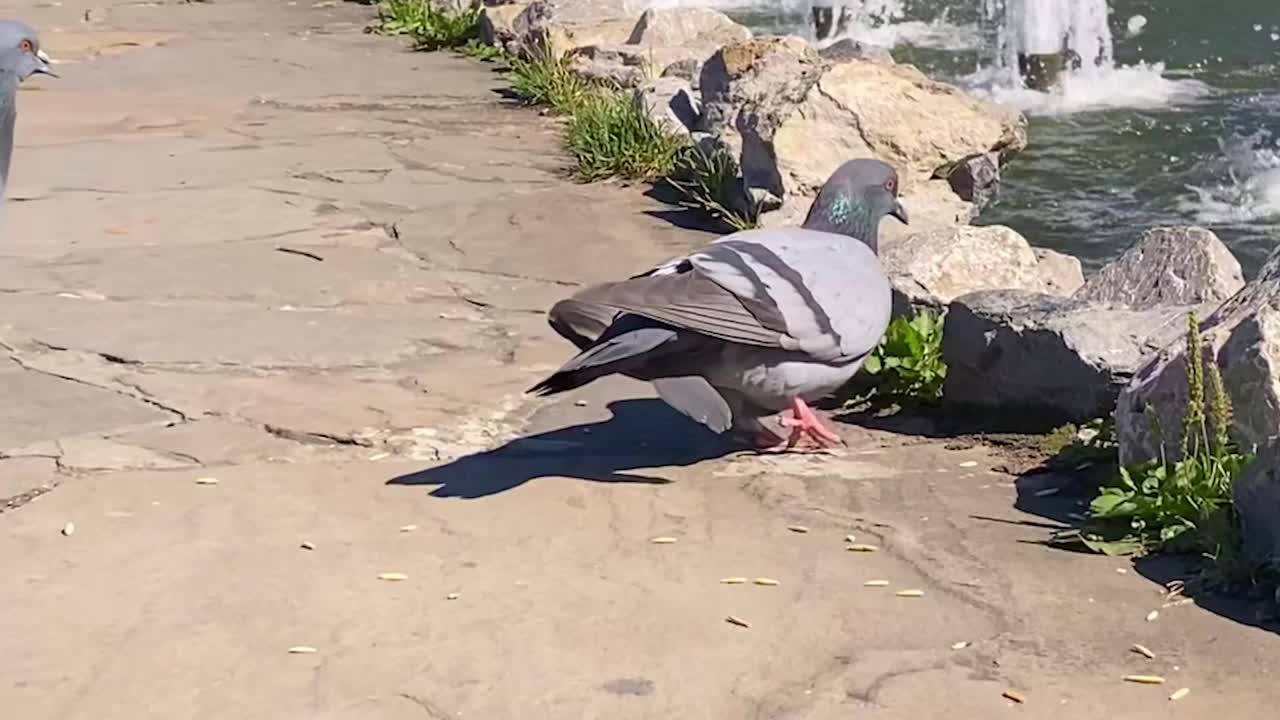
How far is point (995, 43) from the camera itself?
1366 centimetres

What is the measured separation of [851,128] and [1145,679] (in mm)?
4027

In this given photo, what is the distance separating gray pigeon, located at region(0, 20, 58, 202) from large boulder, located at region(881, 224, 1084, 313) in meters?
2.50

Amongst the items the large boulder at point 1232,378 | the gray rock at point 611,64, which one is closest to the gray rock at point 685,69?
the gray rock at point 611,64

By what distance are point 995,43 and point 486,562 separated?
33.9ft

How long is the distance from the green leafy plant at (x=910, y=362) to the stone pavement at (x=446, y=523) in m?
0.22

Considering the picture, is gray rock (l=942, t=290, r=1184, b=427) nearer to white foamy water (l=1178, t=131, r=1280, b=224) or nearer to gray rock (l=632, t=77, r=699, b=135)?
gray rock (l=632, t=77, r=699, b=135)

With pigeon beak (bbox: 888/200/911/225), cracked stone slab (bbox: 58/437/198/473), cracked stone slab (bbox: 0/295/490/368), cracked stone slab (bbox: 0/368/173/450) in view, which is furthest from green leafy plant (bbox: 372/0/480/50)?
cracked stone slab (bbox: 58/437/198/473)

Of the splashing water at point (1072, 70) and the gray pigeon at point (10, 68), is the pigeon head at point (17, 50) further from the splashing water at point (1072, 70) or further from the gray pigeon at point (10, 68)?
the splashing water at point (1072, 70)

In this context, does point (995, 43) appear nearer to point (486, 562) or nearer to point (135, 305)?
point (135, 305)

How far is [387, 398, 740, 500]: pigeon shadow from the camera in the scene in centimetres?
468

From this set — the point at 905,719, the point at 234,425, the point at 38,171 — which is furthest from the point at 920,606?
the point at 38,171

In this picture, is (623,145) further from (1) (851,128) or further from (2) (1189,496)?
(2) (1189,496)

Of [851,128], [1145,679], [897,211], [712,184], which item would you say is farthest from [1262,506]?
[712,184]

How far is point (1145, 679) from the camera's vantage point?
136 inches
